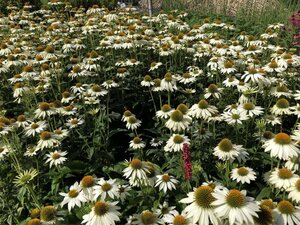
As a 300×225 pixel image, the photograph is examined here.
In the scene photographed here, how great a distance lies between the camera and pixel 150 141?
4434mm

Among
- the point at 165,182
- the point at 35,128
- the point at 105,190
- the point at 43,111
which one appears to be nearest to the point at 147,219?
the point at 105,190

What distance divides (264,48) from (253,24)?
14.0 feet

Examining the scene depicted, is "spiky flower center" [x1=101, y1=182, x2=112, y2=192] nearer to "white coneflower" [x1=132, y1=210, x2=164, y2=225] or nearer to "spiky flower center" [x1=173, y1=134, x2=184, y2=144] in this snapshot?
"white coneflower" [x1=132, y1=210, x2=164, y2=225]

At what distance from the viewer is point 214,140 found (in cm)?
364

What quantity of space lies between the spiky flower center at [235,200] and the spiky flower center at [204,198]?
125 mm

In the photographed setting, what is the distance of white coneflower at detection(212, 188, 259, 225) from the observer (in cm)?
175

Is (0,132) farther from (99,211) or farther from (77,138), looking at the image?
(99,211)

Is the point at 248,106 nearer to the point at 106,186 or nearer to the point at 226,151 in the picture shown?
the point at 226,151

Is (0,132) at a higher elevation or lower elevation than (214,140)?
higher

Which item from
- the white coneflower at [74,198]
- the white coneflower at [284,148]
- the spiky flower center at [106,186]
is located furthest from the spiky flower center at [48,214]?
the white coneflower at [284,148]

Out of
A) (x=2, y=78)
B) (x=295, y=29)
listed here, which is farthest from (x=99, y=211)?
(x=295, y=29)

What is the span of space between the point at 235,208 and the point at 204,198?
0.64 ft

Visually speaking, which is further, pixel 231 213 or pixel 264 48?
pixel 264 48

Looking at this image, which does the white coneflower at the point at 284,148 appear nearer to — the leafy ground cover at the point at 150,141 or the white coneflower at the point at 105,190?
the leafy ground cover at the point at 150,141
